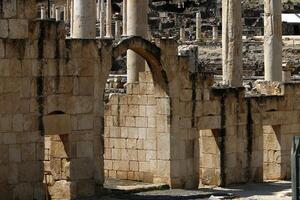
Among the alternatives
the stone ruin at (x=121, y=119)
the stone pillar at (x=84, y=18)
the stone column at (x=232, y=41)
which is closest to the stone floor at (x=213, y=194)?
the stone ruin at (x=121, y=119)

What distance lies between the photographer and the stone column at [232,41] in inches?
1315

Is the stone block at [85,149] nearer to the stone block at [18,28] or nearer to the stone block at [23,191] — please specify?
the stone block at [23,191]

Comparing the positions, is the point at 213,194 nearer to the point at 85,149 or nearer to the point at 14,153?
the point at 85,149

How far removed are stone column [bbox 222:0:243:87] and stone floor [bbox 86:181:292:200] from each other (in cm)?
391

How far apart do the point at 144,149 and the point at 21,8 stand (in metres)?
7.62

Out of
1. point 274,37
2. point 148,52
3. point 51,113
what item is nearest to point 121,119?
point 148,52

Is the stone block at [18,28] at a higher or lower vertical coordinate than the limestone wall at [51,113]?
higher

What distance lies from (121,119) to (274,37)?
292 inches

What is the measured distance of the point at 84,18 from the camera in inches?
1212

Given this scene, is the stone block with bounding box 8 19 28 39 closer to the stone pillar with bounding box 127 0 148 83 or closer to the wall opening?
the stone pillar with bounding box 127 0 148 83

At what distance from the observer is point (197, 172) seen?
102 feet

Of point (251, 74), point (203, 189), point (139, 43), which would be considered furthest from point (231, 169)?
point (251, 74)

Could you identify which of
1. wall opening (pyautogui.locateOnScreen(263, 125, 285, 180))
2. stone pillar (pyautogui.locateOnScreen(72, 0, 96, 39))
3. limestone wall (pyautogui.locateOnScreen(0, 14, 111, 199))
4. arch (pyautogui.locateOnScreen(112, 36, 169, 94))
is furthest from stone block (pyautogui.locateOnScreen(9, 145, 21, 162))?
wall opening (pyautogui.locateOnScreen(263, 125, 285, 180))

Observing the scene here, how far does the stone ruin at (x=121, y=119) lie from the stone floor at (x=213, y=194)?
64 centimetres
